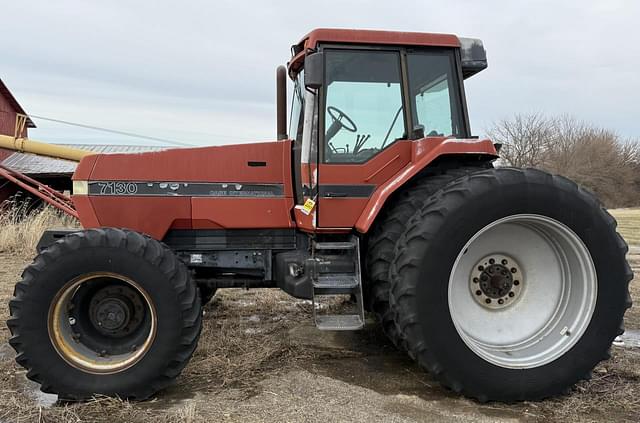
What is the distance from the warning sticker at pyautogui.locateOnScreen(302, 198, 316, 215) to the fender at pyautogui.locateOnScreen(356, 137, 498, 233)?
35 cm

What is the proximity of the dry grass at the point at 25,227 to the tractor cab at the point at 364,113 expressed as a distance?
9.26 meters

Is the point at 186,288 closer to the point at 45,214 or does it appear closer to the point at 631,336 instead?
the point at 631,336

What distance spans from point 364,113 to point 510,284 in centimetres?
158

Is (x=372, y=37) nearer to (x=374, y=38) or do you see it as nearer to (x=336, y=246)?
(x=374, y=38)

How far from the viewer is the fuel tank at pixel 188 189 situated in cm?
398

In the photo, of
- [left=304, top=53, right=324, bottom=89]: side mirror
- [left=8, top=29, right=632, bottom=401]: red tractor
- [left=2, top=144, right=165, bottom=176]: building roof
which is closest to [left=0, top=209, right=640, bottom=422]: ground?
[left=8, top=29, right=632, bottom=401]: red tractor

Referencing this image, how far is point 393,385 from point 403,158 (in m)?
1.58

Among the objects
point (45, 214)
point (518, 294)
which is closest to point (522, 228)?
point (518, 294)

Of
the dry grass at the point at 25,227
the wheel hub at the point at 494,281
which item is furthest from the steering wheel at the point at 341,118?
the dry grass at the point at 25,227

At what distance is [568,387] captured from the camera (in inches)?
128

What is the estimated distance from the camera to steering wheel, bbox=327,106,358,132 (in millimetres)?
3678

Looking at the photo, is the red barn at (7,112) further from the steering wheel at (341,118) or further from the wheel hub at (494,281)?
the wheel hub at (494,281)

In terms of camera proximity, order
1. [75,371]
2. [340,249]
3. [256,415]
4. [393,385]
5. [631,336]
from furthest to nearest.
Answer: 1. [631,336]
2. [340,249]
3. [393,385]
4. [75,371]
5. [256,415]

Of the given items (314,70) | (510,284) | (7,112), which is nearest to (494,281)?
(510,284)
